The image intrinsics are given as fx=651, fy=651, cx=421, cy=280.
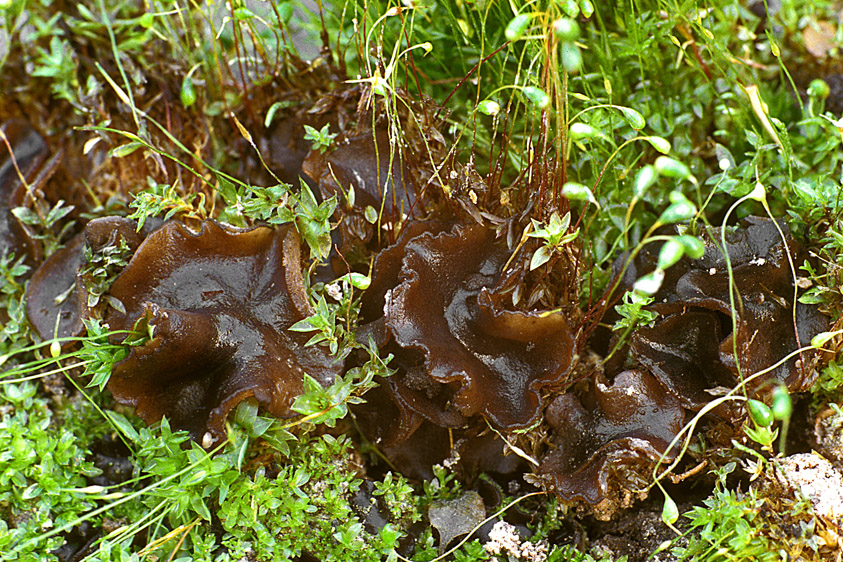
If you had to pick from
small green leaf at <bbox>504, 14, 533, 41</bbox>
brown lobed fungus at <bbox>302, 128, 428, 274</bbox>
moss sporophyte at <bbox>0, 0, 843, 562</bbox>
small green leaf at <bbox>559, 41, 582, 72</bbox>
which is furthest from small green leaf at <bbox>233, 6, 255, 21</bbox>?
small green leaf at <bbox>559, 41, 582, 72</bbox>

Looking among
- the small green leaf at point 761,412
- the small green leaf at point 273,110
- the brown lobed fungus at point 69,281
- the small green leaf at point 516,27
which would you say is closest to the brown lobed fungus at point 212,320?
the brown lobed fungus at point 69,281

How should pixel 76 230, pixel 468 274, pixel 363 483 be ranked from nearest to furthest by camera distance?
pixel 468 274 < pixel 363 483 < pixel 76 230

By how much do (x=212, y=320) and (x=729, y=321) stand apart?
186 centimetres

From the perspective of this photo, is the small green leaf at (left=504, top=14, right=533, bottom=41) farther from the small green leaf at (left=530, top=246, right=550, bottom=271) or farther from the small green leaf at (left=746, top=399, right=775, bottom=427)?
the small green leaf at (left=746, top=399, right=775, bottom=427)

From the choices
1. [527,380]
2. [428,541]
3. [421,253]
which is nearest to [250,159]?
[421,253]

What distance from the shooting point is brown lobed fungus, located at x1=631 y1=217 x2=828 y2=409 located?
2289 millimetres

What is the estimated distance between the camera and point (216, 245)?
7.95 feet

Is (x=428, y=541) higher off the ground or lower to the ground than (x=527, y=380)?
lower

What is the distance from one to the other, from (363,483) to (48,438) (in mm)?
1244

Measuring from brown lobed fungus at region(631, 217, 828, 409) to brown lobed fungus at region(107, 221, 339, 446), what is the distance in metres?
1.24

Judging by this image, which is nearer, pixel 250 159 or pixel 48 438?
pixel 48 438

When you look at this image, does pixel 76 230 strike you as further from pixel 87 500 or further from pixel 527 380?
pixel 527 380

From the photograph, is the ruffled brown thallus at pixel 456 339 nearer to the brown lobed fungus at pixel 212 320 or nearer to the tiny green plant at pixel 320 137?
Result: the brown lobed fungus at pixel 212 320

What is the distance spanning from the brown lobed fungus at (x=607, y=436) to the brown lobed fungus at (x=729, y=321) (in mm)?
90
